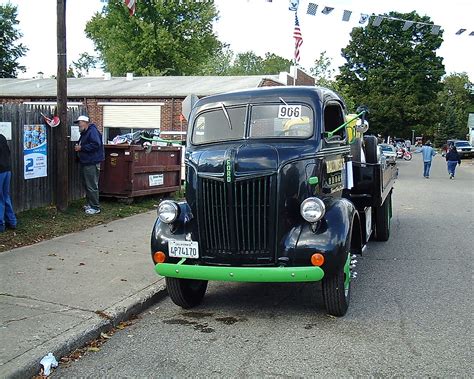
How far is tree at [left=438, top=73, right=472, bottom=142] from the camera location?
7925cm

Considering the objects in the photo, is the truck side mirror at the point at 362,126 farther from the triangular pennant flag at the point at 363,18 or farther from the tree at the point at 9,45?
the tree at the point at 9,45

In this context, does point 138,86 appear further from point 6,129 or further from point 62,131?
point 6,129

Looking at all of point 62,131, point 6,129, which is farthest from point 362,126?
point 6,129

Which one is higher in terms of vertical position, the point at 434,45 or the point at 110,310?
the point at 434,45

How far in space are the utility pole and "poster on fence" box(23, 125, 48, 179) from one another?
242 mm

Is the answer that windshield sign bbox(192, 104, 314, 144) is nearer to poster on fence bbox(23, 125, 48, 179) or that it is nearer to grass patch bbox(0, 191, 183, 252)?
grass patch bbox(0, 191, 183, 252)

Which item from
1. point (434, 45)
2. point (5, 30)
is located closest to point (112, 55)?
point (5, 30)

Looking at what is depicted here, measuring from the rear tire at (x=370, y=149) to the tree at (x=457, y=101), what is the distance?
7516 cm

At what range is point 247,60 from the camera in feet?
329

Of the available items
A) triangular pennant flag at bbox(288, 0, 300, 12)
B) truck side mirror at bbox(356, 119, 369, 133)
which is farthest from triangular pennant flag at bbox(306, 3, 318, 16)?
truck side mirror at bbox(356, 119, 369, 133)

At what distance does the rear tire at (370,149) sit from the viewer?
8875 millimetres

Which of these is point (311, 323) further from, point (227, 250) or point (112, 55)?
point (112, 55)

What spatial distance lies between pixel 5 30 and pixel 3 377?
56045mm

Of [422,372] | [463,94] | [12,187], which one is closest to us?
[422,372]
